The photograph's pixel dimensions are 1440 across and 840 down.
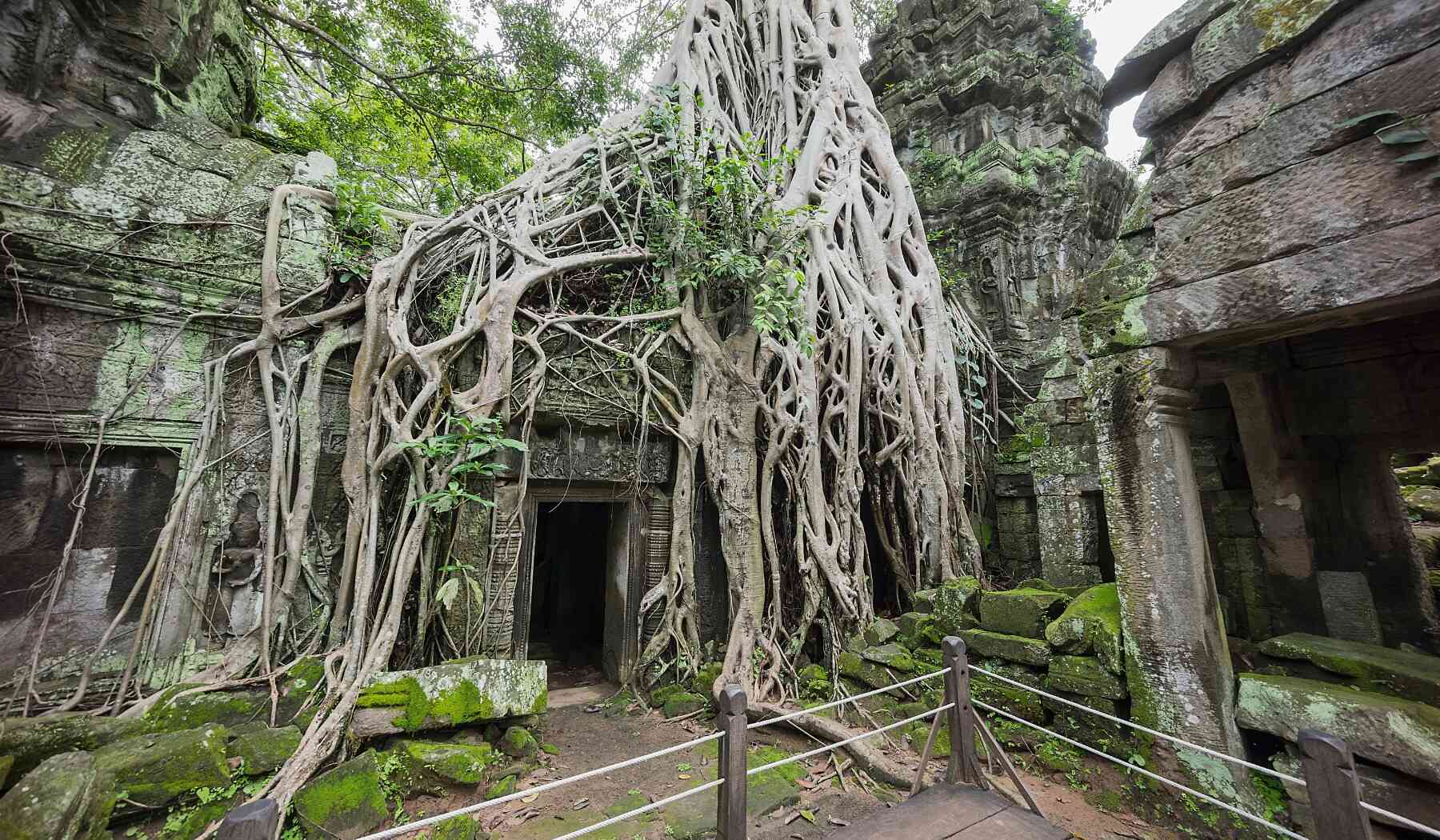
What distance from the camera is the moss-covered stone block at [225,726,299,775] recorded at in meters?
2.55

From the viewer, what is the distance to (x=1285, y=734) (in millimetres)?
2184

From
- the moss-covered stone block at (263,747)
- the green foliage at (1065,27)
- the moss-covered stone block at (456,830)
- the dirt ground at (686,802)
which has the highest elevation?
the green foliage at (1065,27)

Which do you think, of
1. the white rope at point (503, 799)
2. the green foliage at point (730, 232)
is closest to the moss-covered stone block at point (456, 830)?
the white rope at point (503, 799)

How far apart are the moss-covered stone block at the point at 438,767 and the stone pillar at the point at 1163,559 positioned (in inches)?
124

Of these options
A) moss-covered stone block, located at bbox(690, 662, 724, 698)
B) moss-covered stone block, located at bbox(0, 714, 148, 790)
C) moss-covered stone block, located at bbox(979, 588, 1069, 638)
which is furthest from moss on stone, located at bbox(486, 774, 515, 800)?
moss-covered stone block, located at bbox(979, 588, 1069, 638)

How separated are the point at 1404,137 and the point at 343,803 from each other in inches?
189

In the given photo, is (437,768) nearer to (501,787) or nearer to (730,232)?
(501,787)

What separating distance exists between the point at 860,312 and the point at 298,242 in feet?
13.4

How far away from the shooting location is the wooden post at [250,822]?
1.13 metres

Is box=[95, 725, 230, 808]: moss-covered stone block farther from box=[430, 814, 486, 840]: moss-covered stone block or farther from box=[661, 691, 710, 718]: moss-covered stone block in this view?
box=[661, 691, 710, 718]: moss-covered stone block

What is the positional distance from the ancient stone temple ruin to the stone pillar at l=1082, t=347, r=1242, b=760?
14 millimetres

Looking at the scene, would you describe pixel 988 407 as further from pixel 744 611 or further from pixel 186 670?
pixel 186 670

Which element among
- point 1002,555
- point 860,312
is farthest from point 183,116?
point 1002,555

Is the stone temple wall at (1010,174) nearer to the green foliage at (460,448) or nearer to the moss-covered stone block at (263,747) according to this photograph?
the green foliage at (460,448)
